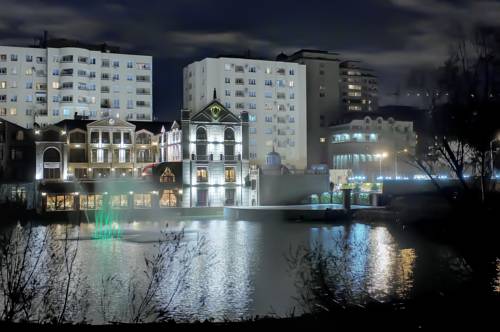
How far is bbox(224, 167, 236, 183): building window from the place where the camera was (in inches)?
2525

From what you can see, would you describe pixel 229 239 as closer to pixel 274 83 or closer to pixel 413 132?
pixel 274 83

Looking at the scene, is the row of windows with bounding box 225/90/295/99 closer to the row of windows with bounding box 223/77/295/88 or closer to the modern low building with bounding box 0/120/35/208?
the row of windows with bounding box 223/77/295/88

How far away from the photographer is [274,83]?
7800 centimetres

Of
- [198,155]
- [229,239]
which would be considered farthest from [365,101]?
[229,239]

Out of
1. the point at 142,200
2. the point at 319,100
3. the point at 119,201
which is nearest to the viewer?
the point at 119,201

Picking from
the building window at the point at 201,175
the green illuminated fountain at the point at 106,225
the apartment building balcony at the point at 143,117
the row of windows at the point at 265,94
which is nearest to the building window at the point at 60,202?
the green illuminated fountain at the point at 106,225

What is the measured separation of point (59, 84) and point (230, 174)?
85.9 feet

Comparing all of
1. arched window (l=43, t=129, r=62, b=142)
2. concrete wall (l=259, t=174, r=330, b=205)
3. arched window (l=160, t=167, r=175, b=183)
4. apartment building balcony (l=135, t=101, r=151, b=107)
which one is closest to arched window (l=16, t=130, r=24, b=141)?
arched window (l=43, t=129, r=62, b=142)

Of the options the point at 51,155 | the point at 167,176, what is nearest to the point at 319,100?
the point at 167,176

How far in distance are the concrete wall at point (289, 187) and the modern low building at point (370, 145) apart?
35.4ft

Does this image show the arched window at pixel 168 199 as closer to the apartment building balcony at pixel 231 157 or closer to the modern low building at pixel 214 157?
the modern low building at pixel 214 157

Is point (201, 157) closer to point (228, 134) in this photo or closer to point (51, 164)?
point (228, 134)

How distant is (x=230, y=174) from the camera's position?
2534 inches

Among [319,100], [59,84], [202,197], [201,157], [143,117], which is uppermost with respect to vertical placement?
[59,84]
